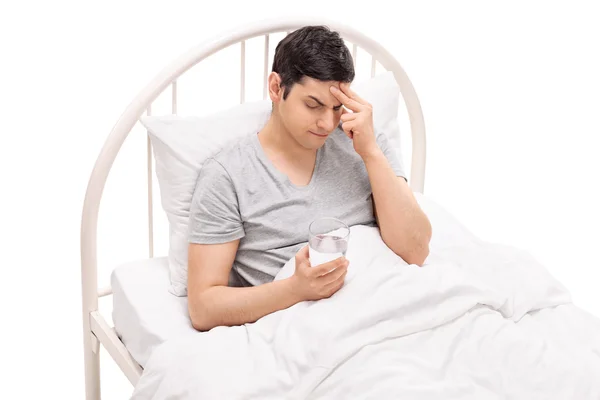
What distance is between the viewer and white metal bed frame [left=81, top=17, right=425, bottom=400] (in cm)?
246

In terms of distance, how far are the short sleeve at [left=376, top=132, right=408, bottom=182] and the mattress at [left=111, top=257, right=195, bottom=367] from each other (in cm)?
69

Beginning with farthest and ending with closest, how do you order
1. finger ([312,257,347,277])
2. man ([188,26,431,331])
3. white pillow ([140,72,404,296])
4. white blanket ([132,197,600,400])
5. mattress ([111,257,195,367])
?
white pillow ([140,72,404,296])
mattress ([111,257,195,367])
man ([188,26,431,331])
finger ([312,257,347,277])
white blanket ([132,197,600,400])

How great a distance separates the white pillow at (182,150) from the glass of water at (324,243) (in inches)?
16.5

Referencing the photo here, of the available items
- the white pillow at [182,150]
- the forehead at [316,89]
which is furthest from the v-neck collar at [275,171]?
the forehead at [316,89]

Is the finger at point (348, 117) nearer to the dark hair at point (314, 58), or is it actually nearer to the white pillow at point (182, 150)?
the dark hair at point (314, 58)

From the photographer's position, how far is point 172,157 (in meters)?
2.46

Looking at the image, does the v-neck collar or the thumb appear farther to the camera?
the v-neck collar

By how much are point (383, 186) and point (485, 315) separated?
45cm

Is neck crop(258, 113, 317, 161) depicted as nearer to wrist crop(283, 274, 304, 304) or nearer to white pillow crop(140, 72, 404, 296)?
white pillow crop(140, 72, 404, 296)

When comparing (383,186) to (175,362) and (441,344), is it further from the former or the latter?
(175,362)

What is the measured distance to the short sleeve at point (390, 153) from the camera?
8.40 ft

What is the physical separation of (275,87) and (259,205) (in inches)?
12.0

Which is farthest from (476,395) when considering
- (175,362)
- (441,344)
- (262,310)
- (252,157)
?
(252,157)

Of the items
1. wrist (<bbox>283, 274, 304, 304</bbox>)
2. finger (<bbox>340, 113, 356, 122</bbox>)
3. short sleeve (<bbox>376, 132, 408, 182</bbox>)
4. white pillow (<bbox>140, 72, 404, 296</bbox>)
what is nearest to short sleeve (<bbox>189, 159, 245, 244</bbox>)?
white pillow (<bbox>140, 72, 404, 296</bbox>)
